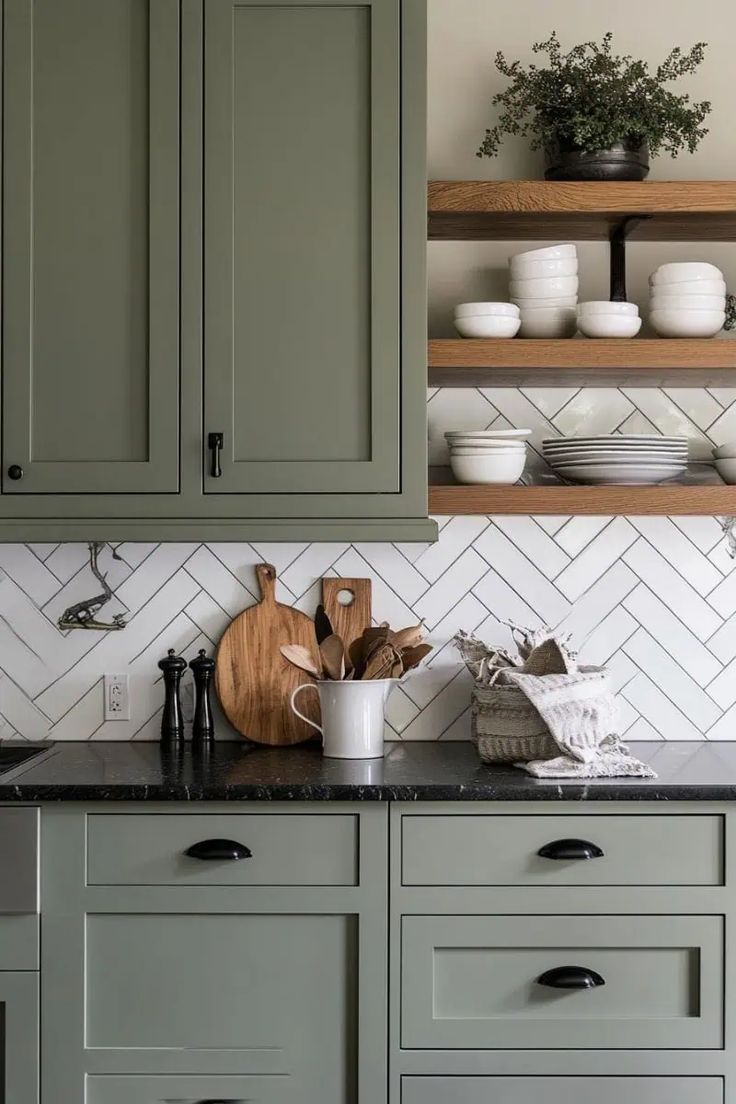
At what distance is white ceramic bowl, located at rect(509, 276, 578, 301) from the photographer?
8.25 ft

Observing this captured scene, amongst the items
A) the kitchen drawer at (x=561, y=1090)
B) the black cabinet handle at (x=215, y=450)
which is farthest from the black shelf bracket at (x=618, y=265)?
the kitchen drawer at (x=561, y=1090)

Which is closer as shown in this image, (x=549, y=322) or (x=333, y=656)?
(x=333, y=656)

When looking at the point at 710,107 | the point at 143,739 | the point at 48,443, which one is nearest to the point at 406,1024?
the point at 143,739

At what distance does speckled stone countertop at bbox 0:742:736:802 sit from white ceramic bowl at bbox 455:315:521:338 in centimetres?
91

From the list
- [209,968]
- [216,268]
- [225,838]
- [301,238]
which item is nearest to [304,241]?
[301,238]

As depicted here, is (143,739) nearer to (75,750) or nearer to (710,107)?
(75,750)

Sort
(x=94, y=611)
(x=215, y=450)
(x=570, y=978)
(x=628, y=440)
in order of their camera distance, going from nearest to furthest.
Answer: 1. (x=570, y=978)
2. (x=215, y=450)
3. (x=628, y=440)
4. (x=94, y=611)

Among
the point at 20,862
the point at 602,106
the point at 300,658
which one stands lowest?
the point at 20,862

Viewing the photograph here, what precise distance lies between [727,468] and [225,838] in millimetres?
1335

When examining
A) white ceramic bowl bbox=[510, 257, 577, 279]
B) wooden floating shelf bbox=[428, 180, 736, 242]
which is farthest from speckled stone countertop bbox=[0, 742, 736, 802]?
wooden floating shelf bbox=[428, 180, 736, 242]

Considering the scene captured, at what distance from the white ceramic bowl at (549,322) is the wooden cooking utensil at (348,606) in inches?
26.7

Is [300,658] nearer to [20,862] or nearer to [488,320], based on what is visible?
[20,862]

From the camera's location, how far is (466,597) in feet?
8.93

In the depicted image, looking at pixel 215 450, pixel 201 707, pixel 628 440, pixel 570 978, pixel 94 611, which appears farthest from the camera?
pixel 94 611
